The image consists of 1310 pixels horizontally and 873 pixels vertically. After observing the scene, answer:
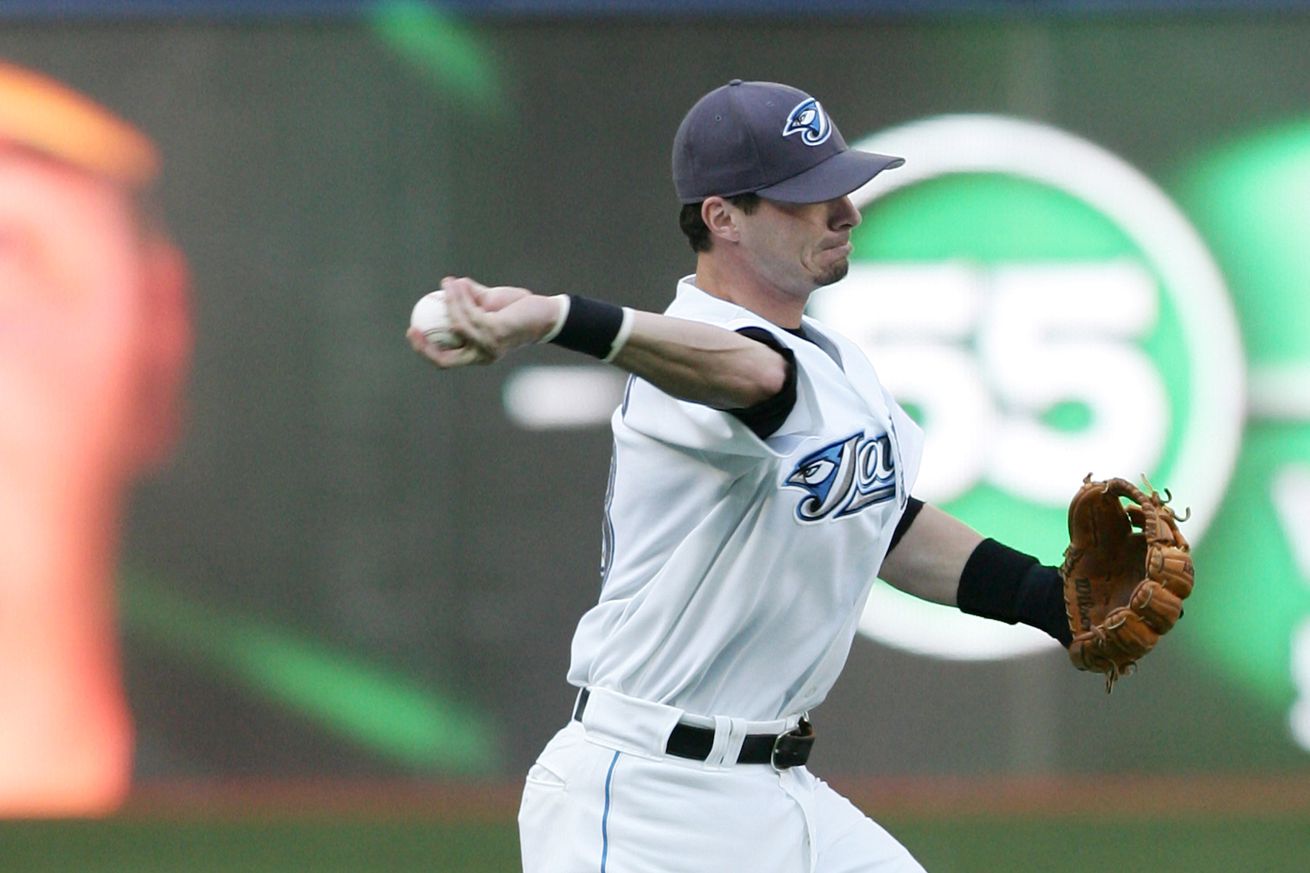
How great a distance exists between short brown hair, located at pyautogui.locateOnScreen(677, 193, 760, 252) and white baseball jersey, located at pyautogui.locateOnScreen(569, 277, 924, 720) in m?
0.15

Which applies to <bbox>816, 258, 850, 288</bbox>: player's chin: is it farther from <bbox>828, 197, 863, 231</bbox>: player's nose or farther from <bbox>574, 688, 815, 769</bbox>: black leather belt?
<bbox>574, 688, 815, 769</bbox>: black leather belt

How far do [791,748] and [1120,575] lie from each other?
64cm

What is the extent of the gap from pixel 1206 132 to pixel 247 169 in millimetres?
2839

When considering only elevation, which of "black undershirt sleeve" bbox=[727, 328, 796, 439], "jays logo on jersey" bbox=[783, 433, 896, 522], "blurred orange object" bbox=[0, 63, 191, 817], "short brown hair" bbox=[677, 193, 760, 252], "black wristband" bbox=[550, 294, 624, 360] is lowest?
"blurred orange object" bbox=[0, 63, 191, 817]

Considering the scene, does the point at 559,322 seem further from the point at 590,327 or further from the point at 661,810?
the point at 661,810

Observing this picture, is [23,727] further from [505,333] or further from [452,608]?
[505,333]

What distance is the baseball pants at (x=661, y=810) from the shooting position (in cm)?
272

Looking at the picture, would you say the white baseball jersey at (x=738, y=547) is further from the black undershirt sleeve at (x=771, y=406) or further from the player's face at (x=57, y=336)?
the player's face at (x=57, y=336)

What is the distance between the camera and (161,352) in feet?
18.5

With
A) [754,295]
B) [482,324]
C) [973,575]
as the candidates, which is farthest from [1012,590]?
[482,324]

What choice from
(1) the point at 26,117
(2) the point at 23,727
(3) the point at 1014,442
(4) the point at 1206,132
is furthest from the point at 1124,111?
(2) the point at 23,727

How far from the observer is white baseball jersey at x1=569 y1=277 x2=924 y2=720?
8.91 ft

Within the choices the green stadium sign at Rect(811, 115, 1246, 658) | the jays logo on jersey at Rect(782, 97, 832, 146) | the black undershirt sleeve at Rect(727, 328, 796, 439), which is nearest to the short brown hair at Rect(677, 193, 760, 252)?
the jays logo on jersey at Rect(782, 97, 832, 146)

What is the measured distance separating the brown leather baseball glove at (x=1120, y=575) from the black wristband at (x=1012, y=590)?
4cm
